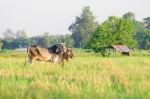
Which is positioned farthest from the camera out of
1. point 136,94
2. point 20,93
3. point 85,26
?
point 85,26

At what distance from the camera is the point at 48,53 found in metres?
27.2

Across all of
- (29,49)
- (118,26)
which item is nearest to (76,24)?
(118,26)

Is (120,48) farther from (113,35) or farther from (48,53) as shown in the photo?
(48,53)

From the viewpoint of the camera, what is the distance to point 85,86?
37.4 feet

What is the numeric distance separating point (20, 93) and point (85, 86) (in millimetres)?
3599

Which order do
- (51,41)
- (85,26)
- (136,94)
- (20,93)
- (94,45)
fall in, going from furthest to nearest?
(85,26) → (51,41) → (94,45) → (136,94) → (20,93)

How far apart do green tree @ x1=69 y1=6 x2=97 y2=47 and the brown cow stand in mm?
128818

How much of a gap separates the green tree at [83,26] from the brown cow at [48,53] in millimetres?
128818

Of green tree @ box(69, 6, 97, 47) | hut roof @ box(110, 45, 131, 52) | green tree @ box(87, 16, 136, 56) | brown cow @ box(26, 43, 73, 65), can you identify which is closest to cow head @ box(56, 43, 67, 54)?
brown cow @ box(26, 43, 73, 65)

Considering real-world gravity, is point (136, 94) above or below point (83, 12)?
below

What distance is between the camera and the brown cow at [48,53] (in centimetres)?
2698

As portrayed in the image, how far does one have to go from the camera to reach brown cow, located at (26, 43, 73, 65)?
2698 centimetres

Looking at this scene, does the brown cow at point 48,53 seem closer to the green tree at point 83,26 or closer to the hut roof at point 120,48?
the hut roof at point 120,48

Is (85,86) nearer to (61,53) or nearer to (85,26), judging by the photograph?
(61,53)
